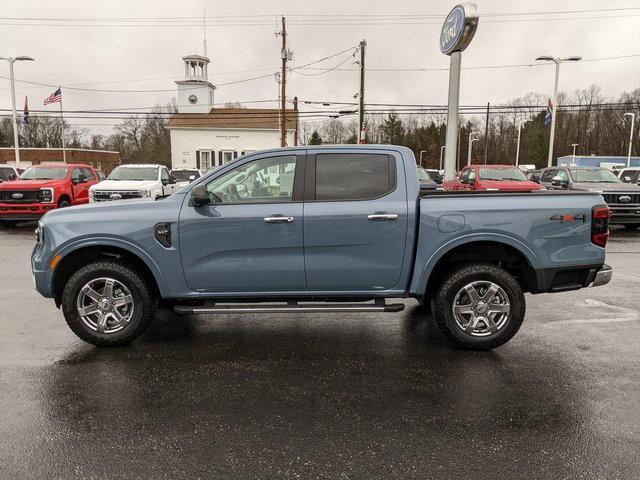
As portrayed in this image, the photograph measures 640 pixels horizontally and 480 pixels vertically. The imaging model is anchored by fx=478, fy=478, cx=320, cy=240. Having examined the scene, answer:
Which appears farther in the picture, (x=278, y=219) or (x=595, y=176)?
(x=595, y=176)

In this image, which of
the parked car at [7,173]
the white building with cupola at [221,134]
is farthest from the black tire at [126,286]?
the white building with cupola at [221,134]

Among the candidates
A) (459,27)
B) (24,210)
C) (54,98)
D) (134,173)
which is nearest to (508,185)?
(459,27)

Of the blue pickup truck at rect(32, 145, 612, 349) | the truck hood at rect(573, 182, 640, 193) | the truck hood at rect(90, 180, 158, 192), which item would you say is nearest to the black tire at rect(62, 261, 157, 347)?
the blue pickup truck at rect(32, 145, 612, 349)

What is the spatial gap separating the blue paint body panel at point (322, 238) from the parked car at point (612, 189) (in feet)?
32.4

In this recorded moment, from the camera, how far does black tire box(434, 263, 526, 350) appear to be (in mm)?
4672

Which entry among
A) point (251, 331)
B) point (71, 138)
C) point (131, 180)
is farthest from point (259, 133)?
point (71, 138)

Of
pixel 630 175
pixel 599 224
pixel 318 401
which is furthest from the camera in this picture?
pixel 630 175

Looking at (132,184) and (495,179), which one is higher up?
(495,179)

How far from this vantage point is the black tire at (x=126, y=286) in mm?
4719

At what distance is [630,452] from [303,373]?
2442mm

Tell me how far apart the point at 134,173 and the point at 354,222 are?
13.1m

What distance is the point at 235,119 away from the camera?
51.3 metres

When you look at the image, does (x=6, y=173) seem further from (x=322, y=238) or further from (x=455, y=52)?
(x=322, y=238)

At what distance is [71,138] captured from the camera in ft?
293
